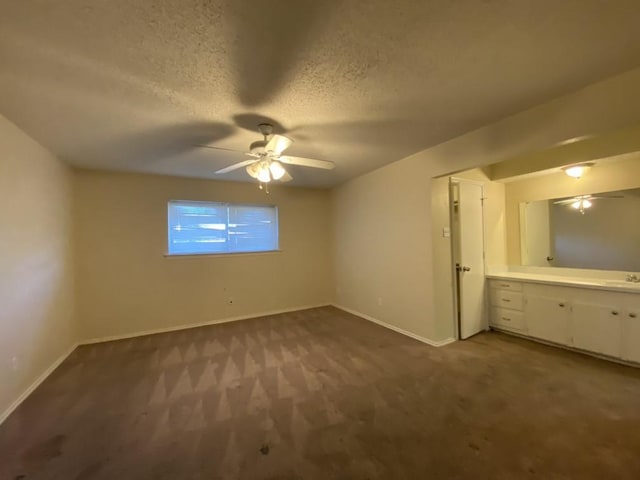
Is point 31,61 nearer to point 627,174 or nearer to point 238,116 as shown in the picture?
point 238,116

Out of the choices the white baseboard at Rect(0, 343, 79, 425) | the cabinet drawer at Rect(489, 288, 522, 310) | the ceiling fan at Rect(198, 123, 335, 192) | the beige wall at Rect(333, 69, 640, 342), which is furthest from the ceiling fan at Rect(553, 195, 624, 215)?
the white baseboard at Rect(0, 343, 79, 425)

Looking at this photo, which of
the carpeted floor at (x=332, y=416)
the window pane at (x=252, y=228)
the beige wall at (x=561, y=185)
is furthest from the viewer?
the window pane at (x=252, y=228)

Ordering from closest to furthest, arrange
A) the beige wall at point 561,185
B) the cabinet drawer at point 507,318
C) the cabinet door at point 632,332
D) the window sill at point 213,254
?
the cabinet door at point 632,332, the beige wall at point 561,185, the cabinet drawer at point 507,318, the window sill at point 213,254

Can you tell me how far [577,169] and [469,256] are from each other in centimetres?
152

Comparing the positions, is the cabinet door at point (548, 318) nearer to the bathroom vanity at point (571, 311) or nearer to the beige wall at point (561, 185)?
the bathroom vanity at point (571, 311)

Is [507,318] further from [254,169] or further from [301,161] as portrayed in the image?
[254,169]

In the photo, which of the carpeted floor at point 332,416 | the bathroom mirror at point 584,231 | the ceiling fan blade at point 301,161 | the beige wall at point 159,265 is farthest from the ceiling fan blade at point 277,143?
the bathroom mirror at point 584,231

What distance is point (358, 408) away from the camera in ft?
7.34

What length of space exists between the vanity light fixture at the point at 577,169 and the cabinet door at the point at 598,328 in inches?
59.6

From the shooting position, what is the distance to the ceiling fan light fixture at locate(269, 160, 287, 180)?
2.59 metres

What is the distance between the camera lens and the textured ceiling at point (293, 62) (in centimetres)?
132

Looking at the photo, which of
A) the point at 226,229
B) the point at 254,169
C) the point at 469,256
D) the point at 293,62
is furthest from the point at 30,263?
the point at 469,256

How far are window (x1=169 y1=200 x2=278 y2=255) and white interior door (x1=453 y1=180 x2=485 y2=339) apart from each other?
305 cm

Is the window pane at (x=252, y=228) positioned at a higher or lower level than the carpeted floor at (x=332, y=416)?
higher
